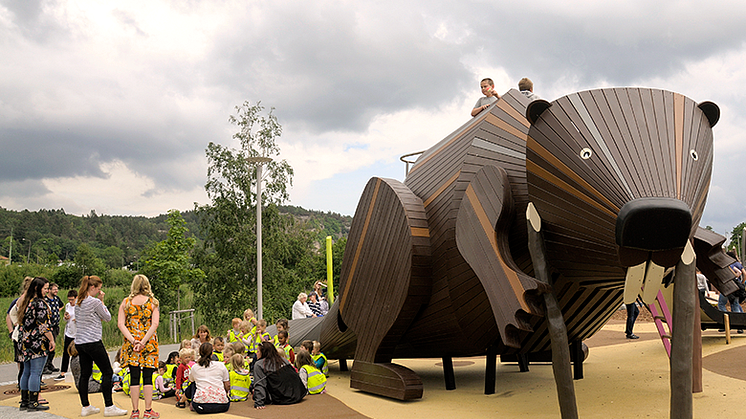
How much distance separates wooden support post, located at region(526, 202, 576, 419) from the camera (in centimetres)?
445

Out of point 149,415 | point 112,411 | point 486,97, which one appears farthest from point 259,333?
point 486,97

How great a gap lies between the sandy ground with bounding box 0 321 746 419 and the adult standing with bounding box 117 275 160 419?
0.78 m

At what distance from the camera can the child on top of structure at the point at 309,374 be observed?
25.1 ft

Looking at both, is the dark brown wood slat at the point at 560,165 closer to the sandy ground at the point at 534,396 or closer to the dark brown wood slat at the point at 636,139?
the dark brown wood slat at the point at 636,139

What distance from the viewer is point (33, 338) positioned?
22.3ft

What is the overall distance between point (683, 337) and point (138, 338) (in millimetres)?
5228

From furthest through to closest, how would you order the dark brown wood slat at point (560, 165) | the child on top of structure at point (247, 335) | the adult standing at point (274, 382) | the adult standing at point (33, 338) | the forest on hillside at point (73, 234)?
the forest on hillside at point (73, 234), the child on top of structure at point (247, 335), the adult standing at point (274, 382), the adult standing at point (33, 338), the dark brown wood slat at point (560, 165)

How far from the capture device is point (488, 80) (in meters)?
7.27

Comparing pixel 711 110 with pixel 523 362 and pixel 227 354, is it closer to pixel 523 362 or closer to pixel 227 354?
pixel 523 362

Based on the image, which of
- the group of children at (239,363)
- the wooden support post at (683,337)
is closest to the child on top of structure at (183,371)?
the group of children at (239,363)

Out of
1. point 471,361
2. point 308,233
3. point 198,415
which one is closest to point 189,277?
point 308,233

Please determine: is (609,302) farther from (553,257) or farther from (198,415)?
(198,415)

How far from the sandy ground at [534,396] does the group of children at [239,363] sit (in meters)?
0.24

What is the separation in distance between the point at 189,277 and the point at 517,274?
17087 millimetres
